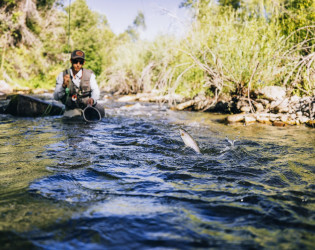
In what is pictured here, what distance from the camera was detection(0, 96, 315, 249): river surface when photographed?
1.93 meters

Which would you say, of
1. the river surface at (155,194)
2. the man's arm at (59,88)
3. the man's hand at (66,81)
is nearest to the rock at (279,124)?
the river surface at (155,194)

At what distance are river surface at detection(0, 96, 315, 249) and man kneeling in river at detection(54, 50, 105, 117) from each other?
6.74ft

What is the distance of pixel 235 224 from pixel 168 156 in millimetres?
2019

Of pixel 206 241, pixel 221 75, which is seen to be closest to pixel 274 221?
pixel 206 241

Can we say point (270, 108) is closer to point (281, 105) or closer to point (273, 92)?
point (281, 105)

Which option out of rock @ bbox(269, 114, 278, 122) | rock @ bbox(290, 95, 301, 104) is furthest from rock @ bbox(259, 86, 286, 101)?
rock @ bbox(269, 114, 278, 122)

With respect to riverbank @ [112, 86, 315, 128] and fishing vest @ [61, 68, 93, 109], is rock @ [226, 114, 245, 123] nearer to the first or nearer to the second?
riverbank @ [112, 86, 315, 128]

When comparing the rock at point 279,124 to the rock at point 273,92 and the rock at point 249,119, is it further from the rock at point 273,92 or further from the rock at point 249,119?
the rock at point 273,92

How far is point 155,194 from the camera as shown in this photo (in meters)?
2.69

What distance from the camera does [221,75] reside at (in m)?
8.35

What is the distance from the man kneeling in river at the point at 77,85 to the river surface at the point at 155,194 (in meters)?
2.05

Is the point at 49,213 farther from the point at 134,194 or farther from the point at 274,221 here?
the point at 274,221

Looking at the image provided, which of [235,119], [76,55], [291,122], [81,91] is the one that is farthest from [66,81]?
[291,122]

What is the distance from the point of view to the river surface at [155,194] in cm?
193
